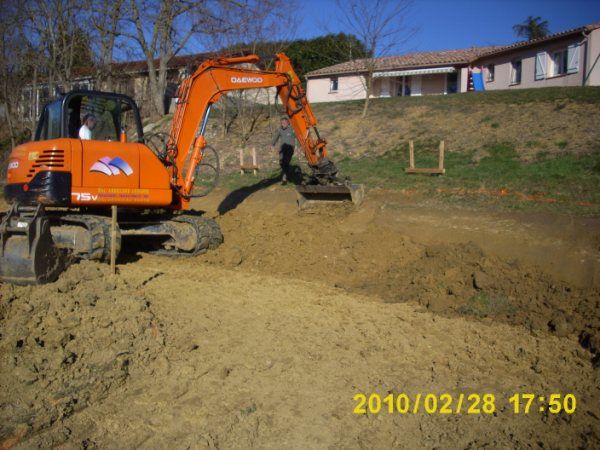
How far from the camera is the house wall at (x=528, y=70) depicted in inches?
1068

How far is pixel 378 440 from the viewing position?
438cm

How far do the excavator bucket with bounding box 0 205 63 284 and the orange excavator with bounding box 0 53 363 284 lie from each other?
0.04ft

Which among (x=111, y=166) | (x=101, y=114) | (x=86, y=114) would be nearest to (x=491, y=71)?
(x=101, y=114)

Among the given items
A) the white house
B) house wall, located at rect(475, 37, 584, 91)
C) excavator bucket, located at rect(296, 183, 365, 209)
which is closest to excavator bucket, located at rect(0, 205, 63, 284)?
excavator bucket, located at rect(296, 183, 365, 209)

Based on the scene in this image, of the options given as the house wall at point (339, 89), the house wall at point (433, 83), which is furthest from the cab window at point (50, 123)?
the house wall at point (433, 83)

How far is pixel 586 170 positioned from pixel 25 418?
1206 centimetres

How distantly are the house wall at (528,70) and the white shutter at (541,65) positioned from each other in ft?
0.66

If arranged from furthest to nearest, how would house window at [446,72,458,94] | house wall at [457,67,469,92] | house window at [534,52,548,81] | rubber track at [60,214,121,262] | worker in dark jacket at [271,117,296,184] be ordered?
1. house window at [446,72,458,94]
2. house wall at [457,67,469,92]
3. house window at [534,52,548,81]
4. worker in dark jacket at [271,117,296,184]
5. rubber track at [60,214,121,262]

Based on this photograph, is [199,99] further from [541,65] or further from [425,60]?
[425,60]

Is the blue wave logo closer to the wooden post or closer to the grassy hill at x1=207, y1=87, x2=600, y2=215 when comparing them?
the wooden post

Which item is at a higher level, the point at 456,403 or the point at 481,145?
the point at 481,145

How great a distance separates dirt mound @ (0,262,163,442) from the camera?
4664mm

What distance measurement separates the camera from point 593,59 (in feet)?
84.8

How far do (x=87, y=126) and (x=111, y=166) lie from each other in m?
0.81
